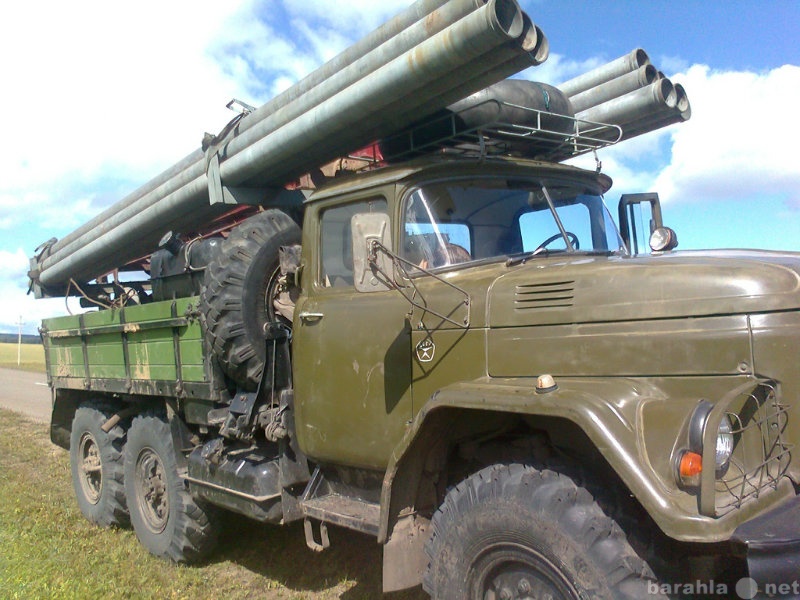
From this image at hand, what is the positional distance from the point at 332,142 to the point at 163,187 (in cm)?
215

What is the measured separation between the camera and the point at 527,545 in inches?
112

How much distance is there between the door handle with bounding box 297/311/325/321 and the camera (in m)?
4.24

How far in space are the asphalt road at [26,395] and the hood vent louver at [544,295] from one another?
477 inches

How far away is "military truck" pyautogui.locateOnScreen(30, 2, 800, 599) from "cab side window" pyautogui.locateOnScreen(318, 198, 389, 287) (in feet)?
0.06

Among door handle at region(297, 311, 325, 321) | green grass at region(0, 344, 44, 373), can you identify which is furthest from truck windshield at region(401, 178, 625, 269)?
green grass at region(0, 344, 44, 373)

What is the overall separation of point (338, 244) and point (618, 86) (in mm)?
2290

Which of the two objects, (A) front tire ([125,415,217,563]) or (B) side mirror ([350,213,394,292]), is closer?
(B) side mirror ([350,213,394,292])

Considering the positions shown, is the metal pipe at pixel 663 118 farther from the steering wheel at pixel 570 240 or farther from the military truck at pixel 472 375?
the steering wheel at pixel 570 240

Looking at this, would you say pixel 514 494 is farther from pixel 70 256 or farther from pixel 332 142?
pixel 70 256

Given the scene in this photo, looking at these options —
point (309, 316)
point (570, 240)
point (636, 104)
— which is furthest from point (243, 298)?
point (636, 104)

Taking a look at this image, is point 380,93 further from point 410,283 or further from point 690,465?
point 690,465

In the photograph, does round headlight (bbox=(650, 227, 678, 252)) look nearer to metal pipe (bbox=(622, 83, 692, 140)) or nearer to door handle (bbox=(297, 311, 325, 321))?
metal pipe (bbox=(622, 83, 692, 140))

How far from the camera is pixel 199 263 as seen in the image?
5.64 m

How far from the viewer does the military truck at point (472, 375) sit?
2646 mm
